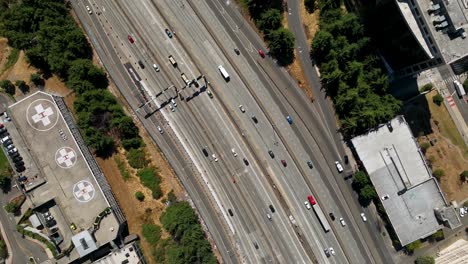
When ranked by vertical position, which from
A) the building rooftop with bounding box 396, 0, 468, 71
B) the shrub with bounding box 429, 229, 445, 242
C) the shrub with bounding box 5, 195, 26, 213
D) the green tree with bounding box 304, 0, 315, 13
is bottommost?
the shrub with bounding box 429, 229, 445, 242

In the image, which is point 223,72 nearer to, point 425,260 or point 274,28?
point 274,28

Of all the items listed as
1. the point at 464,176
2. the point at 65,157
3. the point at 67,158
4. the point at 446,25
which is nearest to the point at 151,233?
the point at 67,158

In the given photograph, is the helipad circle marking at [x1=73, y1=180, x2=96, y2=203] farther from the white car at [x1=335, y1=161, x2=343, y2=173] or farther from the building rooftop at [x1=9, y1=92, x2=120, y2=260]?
the white car at [x1=335, y1=161, x2=343, y2=173]

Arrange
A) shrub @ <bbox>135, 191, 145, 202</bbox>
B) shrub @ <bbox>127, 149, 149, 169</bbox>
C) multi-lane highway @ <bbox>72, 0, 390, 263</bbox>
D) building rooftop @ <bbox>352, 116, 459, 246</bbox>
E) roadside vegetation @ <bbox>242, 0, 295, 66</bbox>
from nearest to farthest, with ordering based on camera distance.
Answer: building rooftop @ <bbox>352, 116, 459, 246</bbox>
roadside vegetation @ <bbox>242, 0, 295, 66</bbox>
shrub @ <bbox>135, 191, 145, 202</bbox>
multi-lane highway @ <bbox>72, 0, 390, 263</bbox>
shrub @ <bbox>127, 149, 149, 169</bbox>

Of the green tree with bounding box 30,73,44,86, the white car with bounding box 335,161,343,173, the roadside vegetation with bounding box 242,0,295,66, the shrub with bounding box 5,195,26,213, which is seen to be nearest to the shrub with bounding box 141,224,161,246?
the shrub with bounding box 5,195,26,213

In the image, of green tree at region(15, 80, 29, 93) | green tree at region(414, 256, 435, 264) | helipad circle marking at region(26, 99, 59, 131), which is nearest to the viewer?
green tree at region(414, 256, 435, 264)

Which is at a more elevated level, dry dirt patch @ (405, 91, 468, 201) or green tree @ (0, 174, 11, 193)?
green tree @ (0, 174, 11, 193)

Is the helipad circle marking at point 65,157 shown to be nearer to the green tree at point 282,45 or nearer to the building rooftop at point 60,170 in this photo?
the building rooftop at point 60,170
